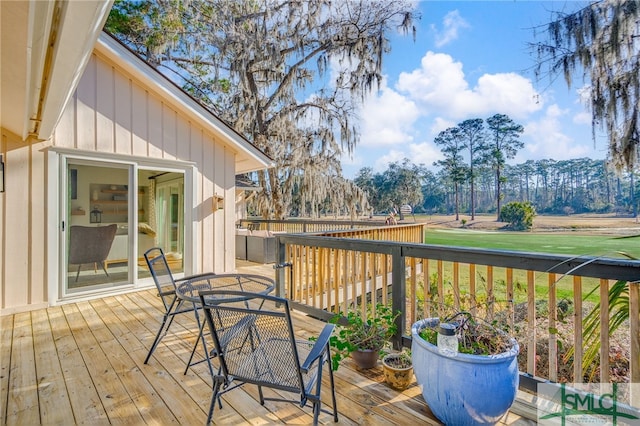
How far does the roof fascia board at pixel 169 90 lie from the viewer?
455 cm

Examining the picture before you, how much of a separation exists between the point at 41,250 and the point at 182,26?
8406 millimetres

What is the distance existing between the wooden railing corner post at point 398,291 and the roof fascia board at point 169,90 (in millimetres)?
4507

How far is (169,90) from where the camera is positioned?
515cm

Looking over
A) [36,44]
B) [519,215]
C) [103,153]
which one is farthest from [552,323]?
[519,215]

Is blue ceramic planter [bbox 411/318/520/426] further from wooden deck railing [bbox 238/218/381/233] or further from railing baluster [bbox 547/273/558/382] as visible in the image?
wooden deck railing [bbox 238/218/381/233]

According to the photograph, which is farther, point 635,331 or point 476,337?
point 476,337

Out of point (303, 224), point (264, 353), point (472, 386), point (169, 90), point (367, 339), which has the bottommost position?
point (367, 339)

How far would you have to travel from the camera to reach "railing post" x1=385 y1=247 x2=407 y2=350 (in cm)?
267

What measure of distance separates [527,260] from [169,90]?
5.51 meters

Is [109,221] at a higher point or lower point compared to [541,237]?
higher

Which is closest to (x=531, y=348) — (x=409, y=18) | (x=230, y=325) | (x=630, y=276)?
(x=630, y=276)

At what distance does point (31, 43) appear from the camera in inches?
72.6

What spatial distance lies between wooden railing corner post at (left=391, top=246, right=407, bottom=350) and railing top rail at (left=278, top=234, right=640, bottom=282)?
0.06m

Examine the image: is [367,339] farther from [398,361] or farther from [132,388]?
[132,388]
